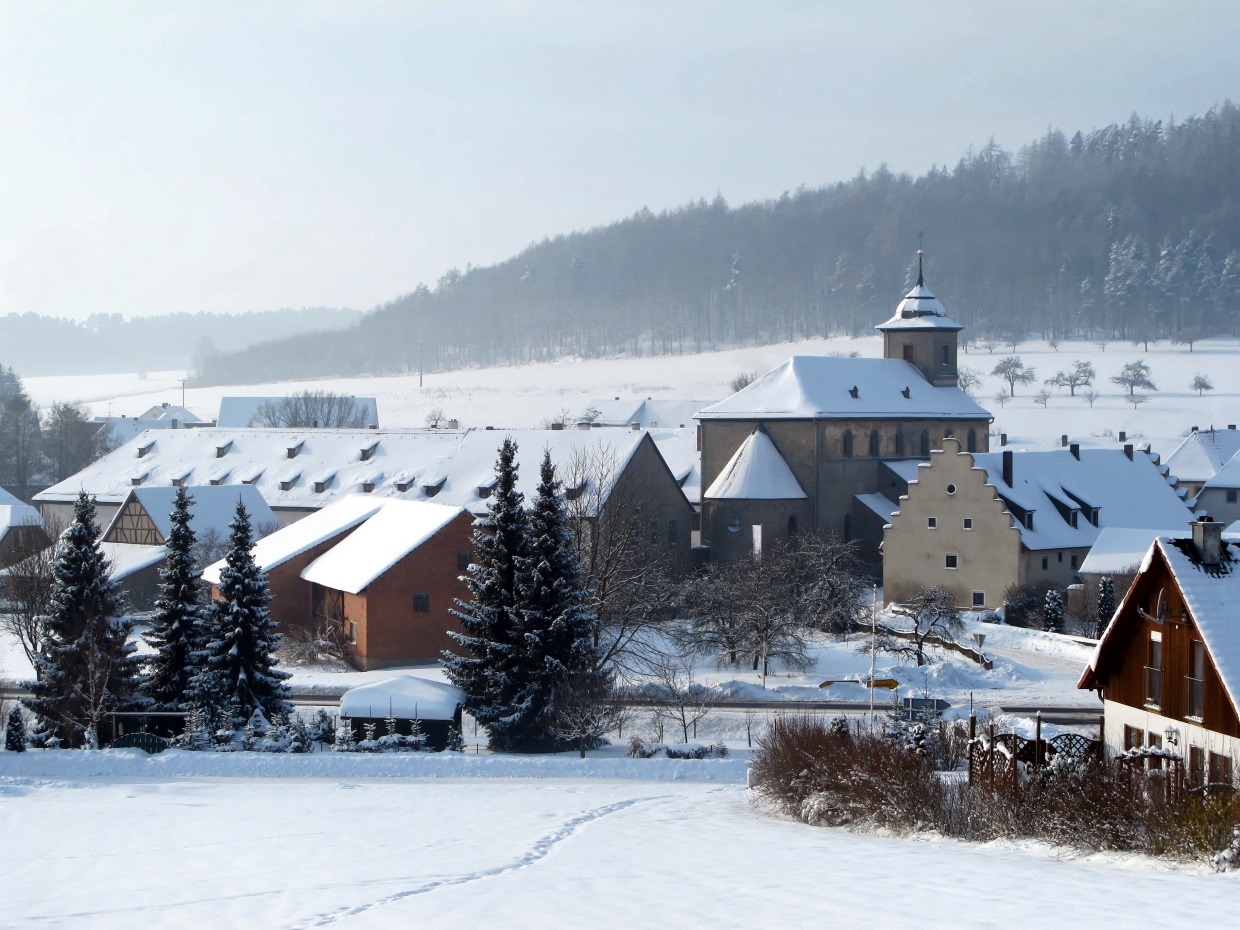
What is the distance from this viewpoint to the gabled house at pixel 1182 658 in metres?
20.0

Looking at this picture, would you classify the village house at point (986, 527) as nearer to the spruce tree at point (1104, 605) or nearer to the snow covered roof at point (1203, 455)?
the spruce tree at point (1104, 605)

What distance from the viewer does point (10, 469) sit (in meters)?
110

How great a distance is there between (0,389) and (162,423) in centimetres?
4721

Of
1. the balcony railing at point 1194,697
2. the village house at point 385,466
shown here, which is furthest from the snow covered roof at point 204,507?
the balcony railing at point 1194,697

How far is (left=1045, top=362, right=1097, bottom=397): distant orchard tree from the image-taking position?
134125 mm

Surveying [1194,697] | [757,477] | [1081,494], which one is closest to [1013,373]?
[1081,494]

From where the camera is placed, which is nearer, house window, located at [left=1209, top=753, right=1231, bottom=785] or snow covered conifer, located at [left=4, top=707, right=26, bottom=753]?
house window, located at [left=1209, top=753, right=1231, bottom=785]

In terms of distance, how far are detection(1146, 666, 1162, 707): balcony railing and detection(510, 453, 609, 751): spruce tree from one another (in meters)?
13.7

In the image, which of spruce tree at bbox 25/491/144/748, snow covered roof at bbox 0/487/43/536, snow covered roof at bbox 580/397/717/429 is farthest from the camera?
snow covered roof at bbox 580/397/717/429

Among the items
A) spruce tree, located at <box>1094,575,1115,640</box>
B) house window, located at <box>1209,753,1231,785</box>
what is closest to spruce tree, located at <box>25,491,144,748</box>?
house window, located at <box>1209,753,1231,785</box>

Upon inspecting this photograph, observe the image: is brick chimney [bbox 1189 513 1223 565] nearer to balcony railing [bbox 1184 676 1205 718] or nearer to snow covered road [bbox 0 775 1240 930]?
balcony railing [bbox 1184 676 1205 718]

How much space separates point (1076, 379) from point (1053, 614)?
3625 inches

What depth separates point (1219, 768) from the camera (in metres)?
19.5

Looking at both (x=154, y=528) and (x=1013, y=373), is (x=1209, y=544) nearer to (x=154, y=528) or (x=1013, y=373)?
(x=154, y=528)
